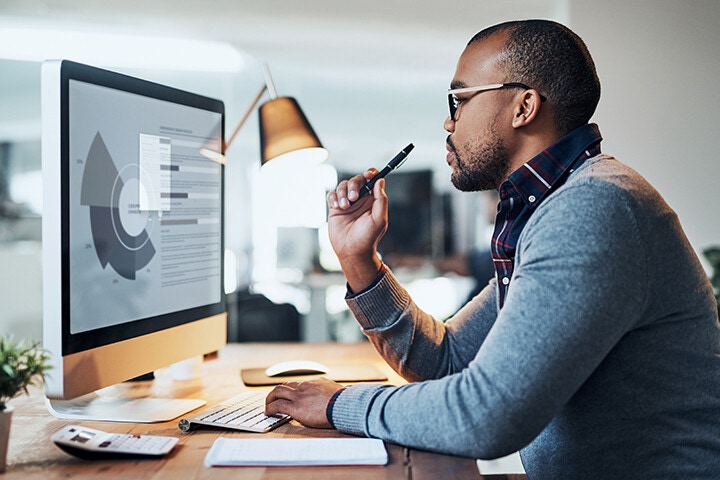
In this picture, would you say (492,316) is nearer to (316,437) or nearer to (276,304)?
(316,437)

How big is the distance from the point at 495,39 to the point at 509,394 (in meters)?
0.74

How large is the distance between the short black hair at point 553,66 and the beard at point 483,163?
0.38ft

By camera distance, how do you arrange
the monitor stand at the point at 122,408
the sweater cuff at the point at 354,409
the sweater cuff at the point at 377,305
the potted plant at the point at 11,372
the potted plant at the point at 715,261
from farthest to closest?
the potted plant at the point at 715,261
the sweater cuff at the point at 377,305
the monitor stand at the point at 122,408
the sweater cuff at the point at 354,409
the potted plant at the point at 11,372

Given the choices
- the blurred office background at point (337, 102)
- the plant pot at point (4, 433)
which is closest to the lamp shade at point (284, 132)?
the plant pot at point (4, 433)

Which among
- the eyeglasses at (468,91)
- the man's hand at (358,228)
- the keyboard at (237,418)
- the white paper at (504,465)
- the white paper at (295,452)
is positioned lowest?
the white paper at (504,465)

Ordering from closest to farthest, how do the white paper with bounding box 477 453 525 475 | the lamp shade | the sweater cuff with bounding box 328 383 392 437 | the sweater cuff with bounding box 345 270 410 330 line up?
the sweater cuff with bounding box 328 383 392 437
the sweater cuff with bounding box 345 270 410 330
the lamp shade
the white paper with bounding box 477 453 525 475

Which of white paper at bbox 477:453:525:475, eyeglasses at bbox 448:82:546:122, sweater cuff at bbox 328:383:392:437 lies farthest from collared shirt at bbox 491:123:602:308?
white paper at bbox 477:453:525:475

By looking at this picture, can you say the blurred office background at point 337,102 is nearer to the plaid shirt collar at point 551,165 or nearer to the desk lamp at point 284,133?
the desk lamp at point 284,133

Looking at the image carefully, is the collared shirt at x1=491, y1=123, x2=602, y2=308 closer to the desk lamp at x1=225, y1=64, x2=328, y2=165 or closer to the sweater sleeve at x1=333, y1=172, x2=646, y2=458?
the sweater sleeve at x1=333, y1=172, x2=646, y2=458

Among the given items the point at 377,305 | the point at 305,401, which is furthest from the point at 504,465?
the point at 305,401

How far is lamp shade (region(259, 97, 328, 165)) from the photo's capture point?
1771 mm

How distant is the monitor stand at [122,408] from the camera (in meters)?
1.24

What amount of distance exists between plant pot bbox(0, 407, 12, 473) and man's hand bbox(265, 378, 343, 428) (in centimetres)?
42

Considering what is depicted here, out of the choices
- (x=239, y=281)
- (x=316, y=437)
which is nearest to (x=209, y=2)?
(x=239, y=281)
